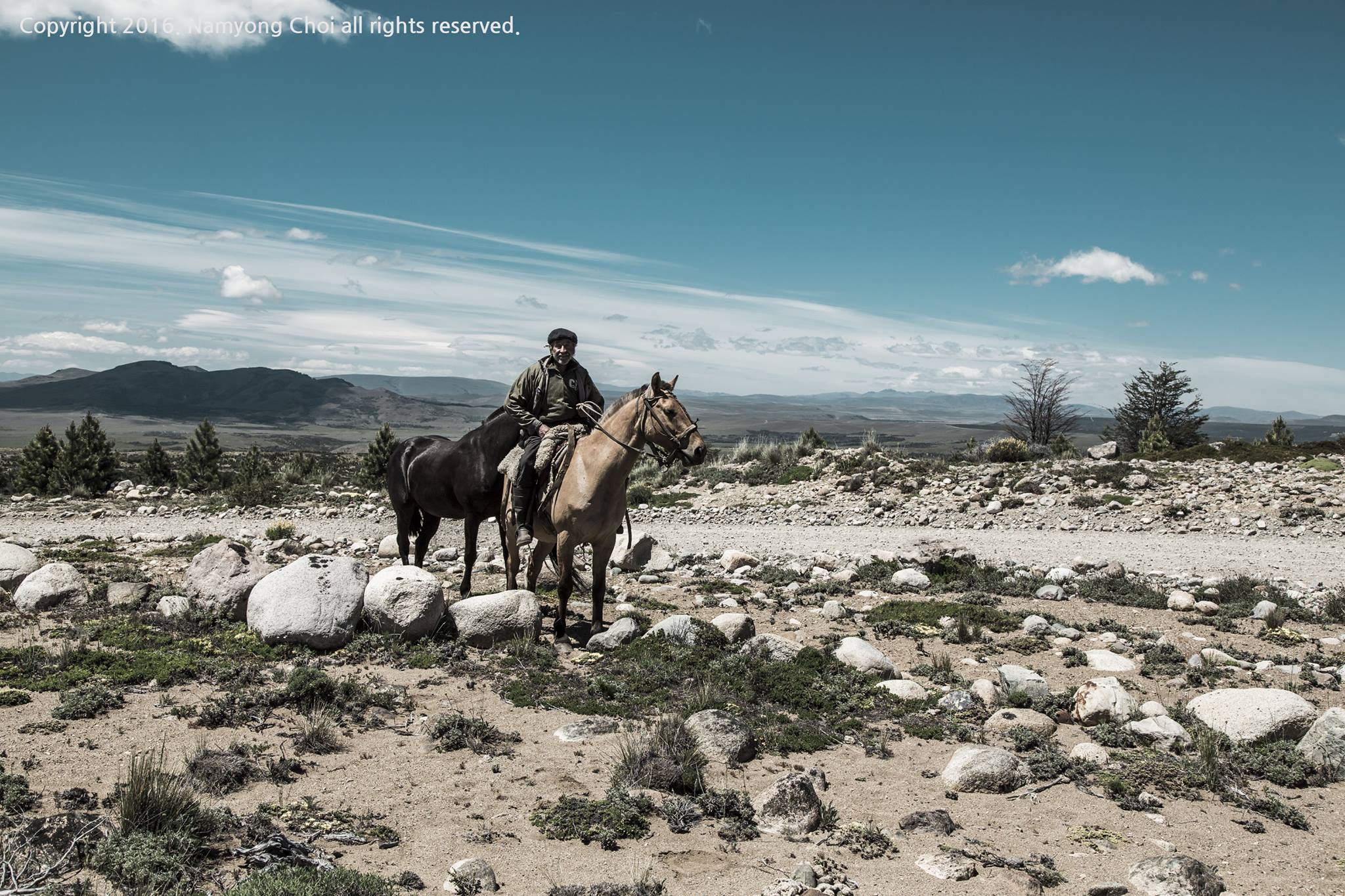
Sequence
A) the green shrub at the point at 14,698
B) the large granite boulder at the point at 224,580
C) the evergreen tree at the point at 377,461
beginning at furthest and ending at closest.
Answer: the evergreen tree at the point at 377,461 → the large granite boulder at the point at 224,580 → the green shrub at the point at 14,698

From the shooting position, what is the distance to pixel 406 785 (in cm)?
618

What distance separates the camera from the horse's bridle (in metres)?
9.38

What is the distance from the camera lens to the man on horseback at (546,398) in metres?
10.5

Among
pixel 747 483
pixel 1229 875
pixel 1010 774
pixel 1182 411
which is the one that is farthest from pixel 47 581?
pixel 1182 411

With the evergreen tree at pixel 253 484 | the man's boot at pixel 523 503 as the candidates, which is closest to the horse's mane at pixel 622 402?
the man's boot at pixel 523 503

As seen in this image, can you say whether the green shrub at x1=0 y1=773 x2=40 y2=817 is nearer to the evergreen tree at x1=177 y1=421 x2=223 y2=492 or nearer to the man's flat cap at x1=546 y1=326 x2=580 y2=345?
the man's flat cap at x1=546 y1=326 x2=580 y2=345

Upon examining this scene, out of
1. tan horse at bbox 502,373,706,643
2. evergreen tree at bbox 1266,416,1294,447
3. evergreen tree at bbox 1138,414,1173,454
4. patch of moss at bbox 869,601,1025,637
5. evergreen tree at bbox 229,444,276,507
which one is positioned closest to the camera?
tan horse at bbox 502,373,706,643

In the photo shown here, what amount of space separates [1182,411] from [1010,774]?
41045 millimetres

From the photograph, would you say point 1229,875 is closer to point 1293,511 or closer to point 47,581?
point 47,581

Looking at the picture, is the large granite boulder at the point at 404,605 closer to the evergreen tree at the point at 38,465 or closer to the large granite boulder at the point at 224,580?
the large granite boulder at the point at 224,580

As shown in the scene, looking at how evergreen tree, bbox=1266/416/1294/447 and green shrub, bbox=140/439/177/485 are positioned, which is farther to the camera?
green shrub, bbox=140/439/177/485

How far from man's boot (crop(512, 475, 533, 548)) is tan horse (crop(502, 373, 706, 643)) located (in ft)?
1.38

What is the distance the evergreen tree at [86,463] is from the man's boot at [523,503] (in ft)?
90.3

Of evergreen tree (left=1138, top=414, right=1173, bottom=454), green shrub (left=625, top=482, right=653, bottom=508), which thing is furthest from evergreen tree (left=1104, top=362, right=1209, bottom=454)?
green shrub (left=625, top=482, right=653, bottom=508)
